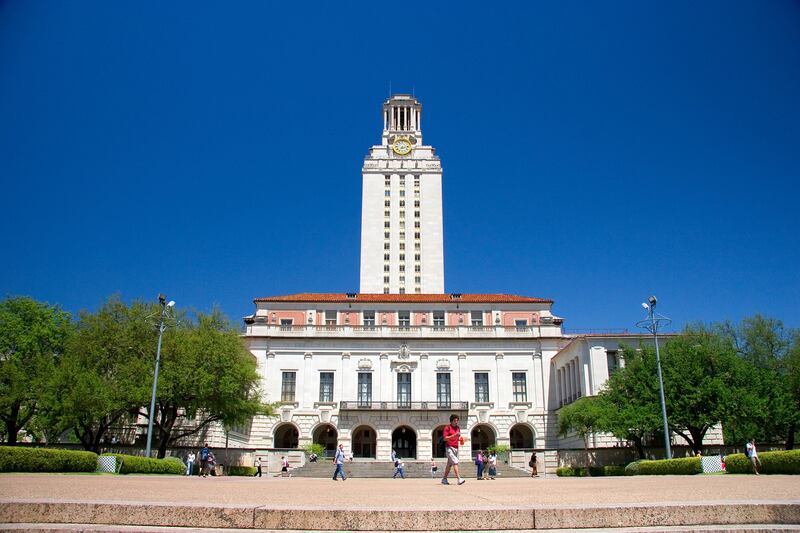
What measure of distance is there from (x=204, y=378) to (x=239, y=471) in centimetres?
906

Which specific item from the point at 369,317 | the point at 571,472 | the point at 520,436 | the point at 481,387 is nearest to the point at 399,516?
the point at 571,472

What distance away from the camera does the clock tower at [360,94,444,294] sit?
9375cm

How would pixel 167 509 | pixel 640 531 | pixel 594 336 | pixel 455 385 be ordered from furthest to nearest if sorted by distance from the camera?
1. pixel 455 385
2. pixel 594 336
3. pixel 167 509
4. pixel 640 531

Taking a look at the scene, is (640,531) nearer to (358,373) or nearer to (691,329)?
(691,329)

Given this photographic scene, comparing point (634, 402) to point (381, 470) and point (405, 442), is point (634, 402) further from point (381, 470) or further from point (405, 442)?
point (405, 442)

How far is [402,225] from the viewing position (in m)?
95.9

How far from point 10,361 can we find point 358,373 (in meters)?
27.5

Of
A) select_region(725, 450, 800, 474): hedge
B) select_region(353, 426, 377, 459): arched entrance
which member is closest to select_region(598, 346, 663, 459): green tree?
select_region(725, 450, 800, 474): hedge

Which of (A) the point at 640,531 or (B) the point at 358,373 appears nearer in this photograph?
(A) the point at 640,531

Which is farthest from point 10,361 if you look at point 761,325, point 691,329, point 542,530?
point 761,325

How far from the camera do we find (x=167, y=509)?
7.73 m

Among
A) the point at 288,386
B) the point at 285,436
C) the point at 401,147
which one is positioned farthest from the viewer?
the point at 401,147

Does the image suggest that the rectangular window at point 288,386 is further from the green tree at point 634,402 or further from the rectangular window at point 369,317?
the green tree at point 634,402

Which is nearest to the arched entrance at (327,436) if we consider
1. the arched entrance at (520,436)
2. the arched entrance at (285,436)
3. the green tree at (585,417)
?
the arched entrance at (285,436)
